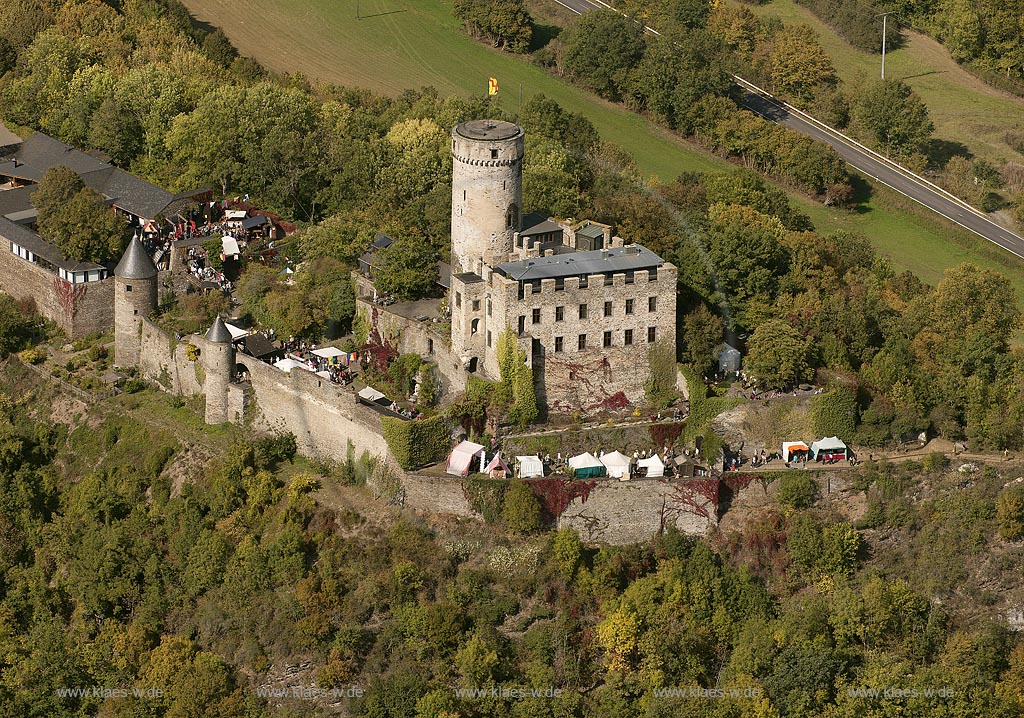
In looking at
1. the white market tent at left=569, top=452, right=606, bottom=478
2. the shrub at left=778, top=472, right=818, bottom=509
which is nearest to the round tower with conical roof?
the white market tent at left=569, top=452, right=606, bottom=478

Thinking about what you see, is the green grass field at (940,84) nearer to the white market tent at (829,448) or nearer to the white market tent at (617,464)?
the white market tent at (829,448)

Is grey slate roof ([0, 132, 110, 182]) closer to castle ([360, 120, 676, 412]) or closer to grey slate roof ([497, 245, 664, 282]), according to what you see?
castle ([360, 120, 676, 412])

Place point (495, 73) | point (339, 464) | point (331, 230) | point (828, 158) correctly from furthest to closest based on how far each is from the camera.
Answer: point (495, 73) → point (828, 158) → point (331, 230) → point (339, 464)

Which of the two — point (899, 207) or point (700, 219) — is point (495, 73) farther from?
point (700, 219)

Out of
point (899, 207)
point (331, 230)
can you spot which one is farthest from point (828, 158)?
point (331, 230)

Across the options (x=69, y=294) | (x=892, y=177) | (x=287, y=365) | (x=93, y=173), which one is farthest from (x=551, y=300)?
(x=892, y=177)

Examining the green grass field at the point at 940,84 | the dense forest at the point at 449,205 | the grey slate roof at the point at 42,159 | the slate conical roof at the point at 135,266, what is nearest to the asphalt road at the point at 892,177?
the green grass field at the point at 940,84
